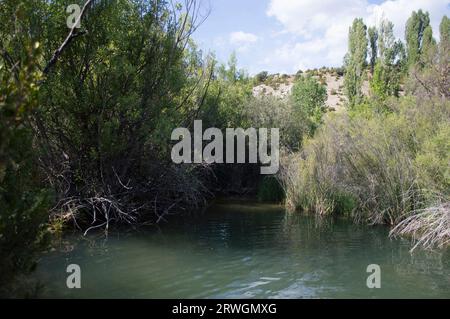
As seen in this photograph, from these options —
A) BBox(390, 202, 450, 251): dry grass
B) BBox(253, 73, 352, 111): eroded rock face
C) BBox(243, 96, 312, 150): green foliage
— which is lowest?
BBox(390, 202, 450, 251): dry grass

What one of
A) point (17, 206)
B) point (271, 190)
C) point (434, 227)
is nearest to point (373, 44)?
point (271, 190)

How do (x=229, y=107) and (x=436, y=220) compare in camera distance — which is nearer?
(x=436, y=220)

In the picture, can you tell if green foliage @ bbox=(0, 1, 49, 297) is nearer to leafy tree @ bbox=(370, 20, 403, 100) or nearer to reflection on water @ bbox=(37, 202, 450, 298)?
reflection on water @ bbox=(37, 202, 450, 298)

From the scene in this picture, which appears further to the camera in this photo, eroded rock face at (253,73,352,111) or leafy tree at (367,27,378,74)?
eroded rock face at (253,73,352,111)

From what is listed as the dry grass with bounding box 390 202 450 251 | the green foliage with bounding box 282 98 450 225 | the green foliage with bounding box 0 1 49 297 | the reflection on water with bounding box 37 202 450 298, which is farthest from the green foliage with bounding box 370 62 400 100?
the green foliage with bounding box 0 1 49 297

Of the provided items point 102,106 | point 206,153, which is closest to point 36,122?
point 102,106

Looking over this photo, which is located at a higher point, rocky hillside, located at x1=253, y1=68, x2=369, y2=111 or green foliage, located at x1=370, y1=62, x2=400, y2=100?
rocky hillside, located at x1=253, y1=68, x2=369, y2=111

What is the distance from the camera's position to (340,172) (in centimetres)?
1271

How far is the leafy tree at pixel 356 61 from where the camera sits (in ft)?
116

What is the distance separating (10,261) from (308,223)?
907cm

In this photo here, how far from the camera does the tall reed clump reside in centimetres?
1000

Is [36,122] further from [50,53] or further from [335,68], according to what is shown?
[335,68]

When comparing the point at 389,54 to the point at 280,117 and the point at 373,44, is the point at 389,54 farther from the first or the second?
the point at 280,117

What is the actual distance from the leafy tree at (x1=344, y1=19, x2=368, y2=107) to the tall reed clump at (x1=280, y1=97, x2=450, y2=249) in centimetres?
2104
